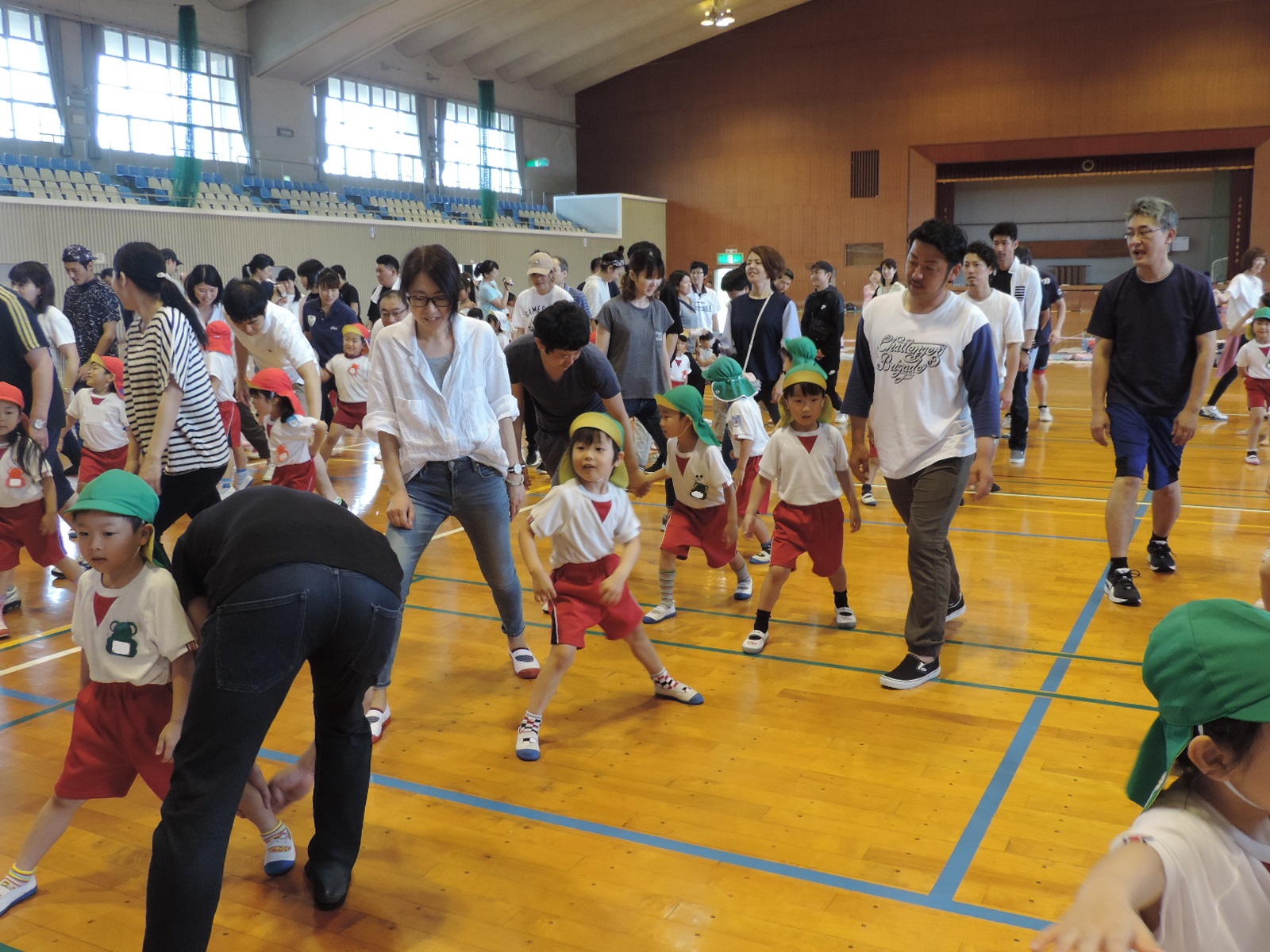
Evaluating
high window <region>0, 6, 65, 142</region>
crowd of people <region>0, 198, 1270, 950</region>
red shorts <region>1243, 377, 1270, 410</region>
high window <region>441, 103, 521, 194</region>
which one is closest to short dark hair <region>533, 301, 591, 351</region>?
crowd of people <region>0, 198, 1270, 950</region>

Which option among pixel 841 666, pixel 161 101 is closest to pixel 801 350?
pixel 841 666

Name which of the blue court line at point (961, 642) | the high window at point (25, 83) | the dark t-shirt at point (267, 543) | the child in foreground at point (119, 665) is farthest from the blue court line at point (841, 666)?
the high window at point (25, 83)

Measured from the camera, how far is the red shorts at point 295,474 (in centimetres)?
661

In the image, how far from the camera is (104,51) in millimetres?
17891

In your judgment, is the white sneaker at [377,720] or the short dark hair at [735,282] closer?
the white sneaker at [377,720]

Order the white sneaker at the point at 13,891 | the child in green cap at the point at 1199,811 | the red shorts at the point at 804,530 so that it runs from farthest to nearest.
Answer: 1. the red shorts at the point at 804,530
2. the white sneaker at the point at 13,891
3. the child in green cap at the point at 1199,811

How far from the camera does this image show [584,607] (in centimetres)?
392

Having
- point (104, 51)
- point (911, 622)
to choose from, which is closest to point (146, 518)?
point (911, 622)

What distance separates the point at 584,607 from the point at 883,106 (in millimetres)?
24615

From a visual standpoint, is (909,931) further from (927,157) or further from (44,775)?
(927,157)

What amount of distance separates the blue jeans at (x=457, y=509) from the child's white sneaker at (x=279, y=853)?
32.7 inches

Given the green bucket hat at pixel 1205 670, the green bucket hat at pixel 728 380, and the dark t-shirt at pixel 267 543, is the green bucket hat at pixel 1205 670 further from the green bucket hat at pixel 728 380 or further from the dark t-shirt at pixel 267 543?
the green bucket hat at pixel 728 380

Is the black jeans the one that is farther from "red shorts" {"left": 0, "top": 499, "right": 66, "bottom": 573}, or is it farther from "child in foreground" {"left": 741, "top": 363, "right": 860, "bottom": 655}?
"red shorts" {"left": 0, "top": 499, "right": 66, "bottom": 573}

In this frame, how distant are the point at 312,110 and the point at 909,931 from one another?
22500mm
